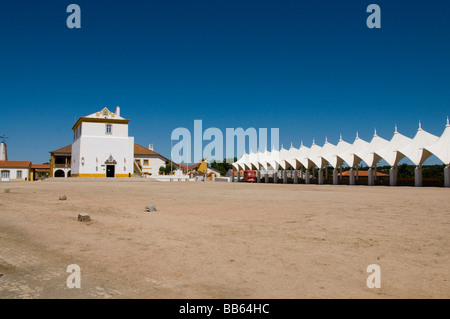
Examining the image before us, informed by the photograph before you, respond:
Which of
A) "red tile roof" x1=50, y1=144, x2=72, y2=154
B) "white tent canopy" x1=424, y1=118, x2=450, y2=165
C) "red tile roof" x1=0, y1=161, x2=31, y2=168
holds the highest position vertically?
"red tile roof" x1=50, y1=144, x2=72, y2=154

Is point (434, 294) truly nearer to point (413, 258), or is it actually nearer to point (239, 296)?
point (413, 258)

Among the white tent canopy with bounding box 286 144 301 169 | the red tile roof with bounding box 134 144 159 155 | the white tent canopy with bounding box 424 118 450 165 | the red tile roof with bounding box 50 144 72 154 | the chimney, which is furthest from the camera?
the chimney

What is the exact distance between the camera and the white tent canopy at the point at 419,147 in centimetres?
3956

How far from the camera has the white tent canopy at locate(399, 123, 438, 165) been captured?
130ft

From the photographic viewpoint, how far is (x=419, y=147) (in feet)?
133

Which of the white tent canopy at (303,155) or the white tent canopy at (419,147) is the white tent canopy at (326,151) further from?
the white tent canopy at (419,147)

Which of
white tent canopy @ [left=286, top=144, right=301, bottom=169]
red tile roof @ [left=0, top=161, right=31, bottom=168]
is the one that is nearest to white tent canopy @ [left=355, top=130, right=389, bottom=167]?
white tent canopy @ [left=286, top=144, right=301, bottom=169]

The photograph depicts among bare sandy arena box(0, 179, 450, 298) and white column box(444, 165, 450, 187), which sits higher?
white column box(444, 165, 450, 187)

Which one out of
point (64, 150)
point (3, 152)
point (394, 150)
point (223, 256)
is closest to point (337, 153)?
point (394, 150)

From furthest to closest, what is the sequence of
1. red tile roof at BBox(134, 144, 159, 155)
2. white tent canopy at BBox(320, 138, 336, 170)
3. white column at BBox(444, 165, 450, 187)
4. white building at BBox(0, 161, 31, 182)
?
red tile roof at BBox(134, 144, 159, 155), white building at BBox(0, 161, 31, 182), white tent canopy at BBox(320, 138, 336, 170), white column at BBox(444, 165, 450, 187)

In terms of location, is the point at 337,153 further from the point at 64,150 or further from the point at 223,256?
the point at 64,150

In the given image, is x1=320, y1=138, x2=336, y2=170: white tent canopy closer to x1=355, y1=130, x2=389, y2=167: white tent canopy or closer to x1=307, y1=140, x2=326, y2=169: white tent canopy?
x1=307, y1=140, x2=326, y2=169: white tent canopy

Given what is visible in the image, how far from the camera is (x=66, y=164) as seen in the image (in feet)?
224

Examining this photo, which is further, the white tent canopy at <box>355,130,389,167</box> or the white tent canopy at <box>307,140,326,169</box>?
the white tent canopy at <box>307,140,326,169</box>
